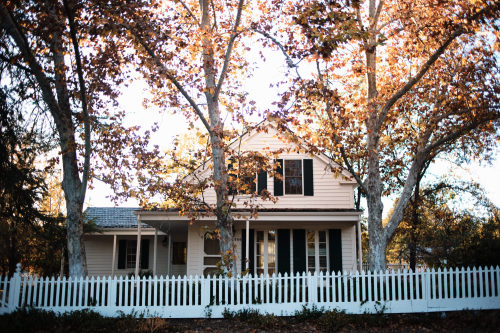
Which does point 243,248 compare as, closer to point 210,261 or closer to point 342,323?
point 210,261

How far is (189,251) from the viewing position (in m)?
17.9

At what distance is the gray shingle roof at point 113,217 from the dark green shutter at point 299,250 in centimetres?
763

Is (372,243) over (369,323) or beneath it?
over

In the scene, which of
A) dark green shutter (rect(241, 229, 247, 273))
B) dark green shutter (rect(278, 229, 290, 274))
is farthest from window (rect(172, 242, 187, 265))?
dark green shutter (rect(278, 229, 290, 274))

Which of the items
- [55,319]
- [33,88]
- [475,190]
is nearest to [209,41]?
[33,88]

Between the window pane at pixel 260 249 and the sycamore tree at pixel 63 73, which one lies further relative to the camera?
the window pane at pixel 260 249

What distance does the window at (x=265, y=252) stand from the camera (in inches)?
698

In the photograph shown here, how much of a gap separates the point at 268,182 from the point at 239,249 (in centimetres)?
290

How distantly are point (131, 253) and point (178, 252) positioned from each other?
2347 mm

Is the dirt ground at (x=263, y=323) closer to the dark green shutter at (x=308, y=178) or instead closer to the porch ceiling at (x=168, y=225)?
the porch ceiling at (x=168, y=225)

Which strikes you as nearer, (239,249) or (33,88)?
(33,88)

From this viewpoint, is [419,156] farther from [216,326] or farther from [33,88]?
[33,88]

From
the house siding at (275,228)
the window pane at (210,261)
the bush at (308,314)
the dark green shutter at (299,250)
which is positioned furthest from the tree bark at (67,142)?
the dark green shutter at (299,250)

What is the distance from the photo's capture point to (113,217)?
2275 cm
